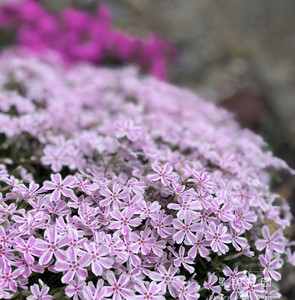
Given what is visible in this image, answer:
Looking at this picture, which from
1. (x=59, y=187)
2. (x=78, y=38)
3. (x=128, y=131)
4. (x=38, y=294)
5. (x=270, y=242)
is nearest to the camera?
(x=38, y=294)

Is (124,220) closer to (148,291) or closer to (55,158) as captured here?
(148,291)

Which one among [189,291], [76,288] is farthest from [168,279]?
[76,288]

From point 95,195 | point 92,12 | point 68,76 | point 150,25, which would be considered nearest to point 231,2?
point 150,25

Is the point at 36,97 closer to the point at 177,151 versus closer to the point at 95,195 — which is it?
the point at 177,151

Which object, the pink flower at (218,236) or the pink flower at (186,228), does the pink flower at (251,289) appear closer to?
the pink flower at (218,236)

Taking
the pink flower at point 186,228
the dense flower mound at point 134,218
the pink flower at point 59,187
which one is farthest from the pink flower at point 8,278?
the pink flower at point 186,228
